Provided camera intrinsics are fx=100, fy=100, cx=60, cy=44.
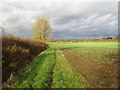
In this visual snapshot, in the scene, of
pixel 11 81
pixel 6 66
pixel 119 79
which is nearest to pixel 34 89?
pixel 11 81

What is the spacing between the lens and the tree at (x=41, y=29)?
173 feet

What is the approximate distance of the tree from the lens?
5262 cm

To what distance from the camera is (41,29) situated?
52844mm

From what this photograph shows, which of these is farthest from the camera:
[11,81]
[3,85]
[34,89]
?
[11,81]

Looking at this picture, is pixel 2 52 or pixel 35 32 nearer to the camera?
pixel 2 52

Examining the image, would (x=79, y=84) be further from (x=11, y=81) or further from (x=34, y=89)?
(x=11, y=81)

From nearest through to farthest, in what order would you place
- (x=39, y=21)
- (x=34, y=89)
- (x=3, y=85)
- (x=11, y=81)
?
(x=34, y=89) < (x=3, y=85) < (x=11, y=81) < (x=39, y=21)

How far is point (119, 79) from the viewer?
6.37 m

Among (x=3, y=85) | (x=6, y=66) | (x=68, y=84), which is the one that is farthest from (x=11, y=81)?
(x=68, y=84)

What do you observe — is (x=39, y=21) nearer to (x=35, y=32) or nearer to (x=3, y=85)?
(x=35, y=32)

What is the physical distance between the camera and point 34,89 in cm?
507

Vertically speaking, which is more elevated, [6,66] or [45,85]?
[6,66]

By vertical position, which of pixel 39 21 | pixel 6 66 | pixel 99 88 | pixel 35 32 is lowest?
pixel 99 88

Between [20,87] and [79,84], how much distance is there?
3.20 m
